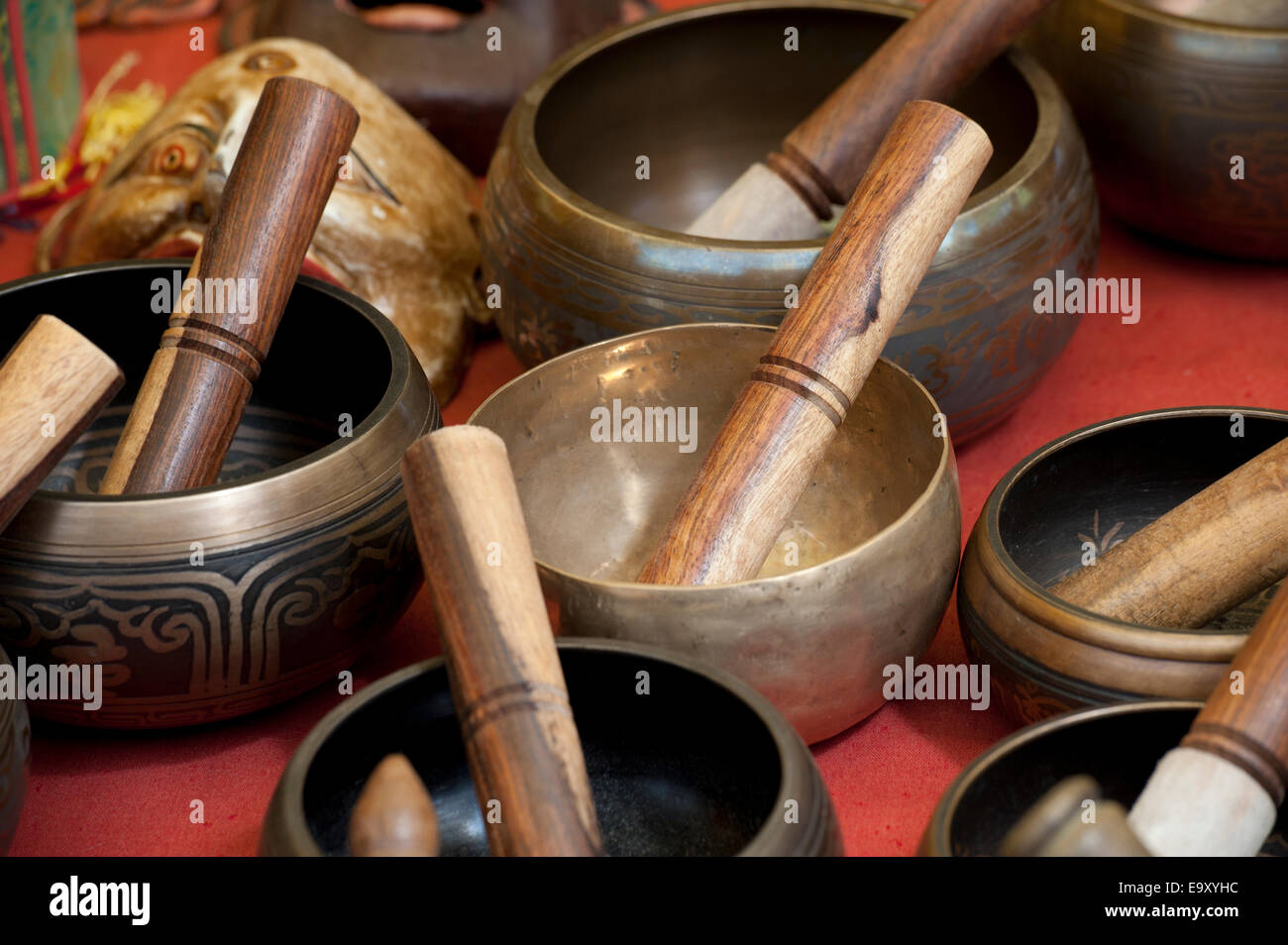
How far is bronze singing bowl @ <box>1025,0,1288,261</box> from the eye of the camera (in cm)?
213

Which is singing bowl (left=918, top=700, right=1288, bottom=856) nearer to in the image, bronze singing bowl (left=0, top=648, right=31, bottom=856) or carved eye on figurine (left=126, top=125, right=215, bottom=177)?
bronze singing bowl (left=0, top=648, right=31, bottom=856)

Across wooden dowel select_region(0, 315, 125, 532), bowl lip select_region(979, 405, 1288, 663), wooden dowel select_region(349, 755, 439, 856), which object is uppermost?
wooden dowel select_region(0, 315, 125, 532)

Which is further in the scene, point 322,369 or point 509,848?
point 322,369

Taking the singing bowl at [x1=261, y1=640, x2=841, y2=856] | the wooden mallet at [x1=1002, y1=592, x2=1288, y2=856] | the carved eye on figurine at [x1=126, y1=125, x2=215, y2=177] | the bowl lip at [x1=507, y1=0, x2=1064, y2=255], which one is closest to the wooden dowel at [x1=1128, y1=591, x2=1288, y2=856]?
the wooden mallet at [x1=1002, y1=592, x2=1288, y2=856]

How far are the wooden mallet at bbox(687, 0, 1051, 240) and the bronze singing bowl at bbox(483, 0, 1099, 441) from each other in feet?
0.35

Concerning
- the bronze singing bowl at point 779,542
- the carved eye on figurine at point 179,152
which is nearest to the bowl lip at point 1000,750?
the bronze singing bowl at point 779,542

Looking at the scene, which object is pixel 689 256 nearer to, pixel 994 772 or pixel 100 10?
pixel 994 772

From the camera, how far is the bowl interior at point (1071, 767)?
1200 mm

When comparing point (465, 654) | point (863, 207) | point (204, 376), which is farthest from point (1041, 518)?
point (204, 376)

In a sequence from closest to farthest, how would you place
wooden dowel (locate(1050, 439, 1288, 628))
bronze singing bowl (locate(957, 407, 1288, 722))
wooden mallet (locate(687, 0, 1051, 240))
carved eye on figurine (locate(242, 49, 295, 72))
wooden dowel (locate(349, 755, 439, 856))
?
wooden dowel (locate(349, 755, 439, 856)), bronze singing bowl (locate(957, 407, 1288, 722)), wooden dowel (locate(1050, 439, 1288, 628)), wooden mallet (locate(687, 0, 1051, 240)), carved eye on figurine (locate(242, 49, 295, 72))

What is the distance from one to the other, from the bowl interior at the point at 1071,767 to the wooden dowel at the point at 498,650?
0.97 ft

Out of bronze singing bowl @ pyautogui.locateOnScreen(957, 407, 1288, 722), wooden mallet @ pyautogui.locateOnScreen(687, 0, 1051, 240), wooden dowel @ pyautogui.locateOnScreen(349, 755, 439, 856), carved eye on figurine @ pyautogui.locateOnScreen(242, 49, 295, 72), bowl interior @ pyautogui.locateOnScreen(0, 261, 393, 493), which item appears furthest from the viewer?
carved eye on figurine @ pyautogui.locateOnScreen(242, 49, 295, 72)

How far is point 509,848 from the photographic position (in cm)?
115

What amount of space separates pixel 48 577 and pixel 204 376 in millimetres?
270
